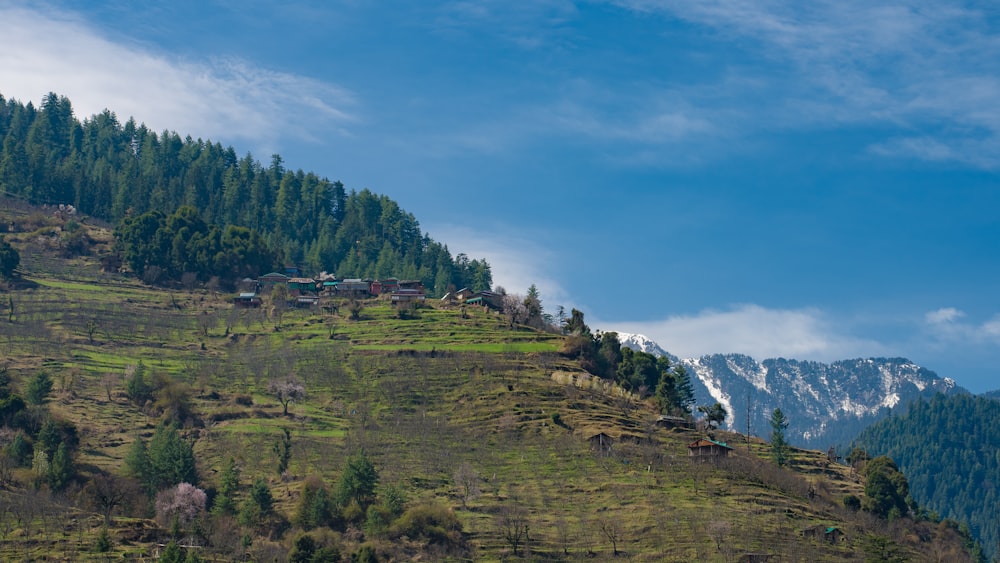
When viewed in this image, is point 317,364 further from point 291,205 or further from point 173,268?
point 291,205

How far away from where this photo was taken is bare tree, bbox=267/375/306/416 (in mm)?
108188

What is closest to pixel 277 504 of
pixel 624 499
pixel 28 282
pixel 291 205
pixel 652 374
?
pixel 624 499

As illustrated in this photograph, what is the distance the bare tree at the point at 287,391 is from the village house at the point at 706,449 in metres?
35.0

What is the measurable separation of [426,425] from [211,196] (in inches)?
3370

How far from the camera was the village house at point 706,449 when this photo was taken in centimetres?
9838

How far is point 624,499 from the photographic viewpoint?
3460 inches

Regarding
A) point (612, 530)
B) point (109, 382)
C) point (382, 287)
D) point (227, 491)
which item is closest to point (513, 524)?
point (612, 530)

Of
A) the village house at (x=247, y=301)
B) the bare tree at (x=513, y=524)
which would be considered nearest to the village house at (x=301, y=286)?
the village house at (x=247, y=301)

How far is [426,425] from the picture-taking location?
10238 centimetres

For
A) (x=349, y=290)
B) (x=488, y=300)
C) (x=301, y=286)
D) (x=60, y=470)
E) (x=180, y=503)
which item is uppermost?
(x=488, y=300)

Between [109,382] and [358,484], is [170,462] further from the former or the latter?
[109,382]

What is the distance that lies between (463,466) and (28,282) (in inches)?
2522

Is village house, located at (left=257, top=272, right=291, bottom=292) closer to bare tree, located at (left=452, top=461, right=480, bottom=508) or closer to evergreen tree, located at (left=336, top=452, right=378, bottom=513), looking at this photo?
bare tree, located at (left=452, top=461, right=480, bottom=508)

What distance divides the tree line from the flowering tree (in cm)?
5995
